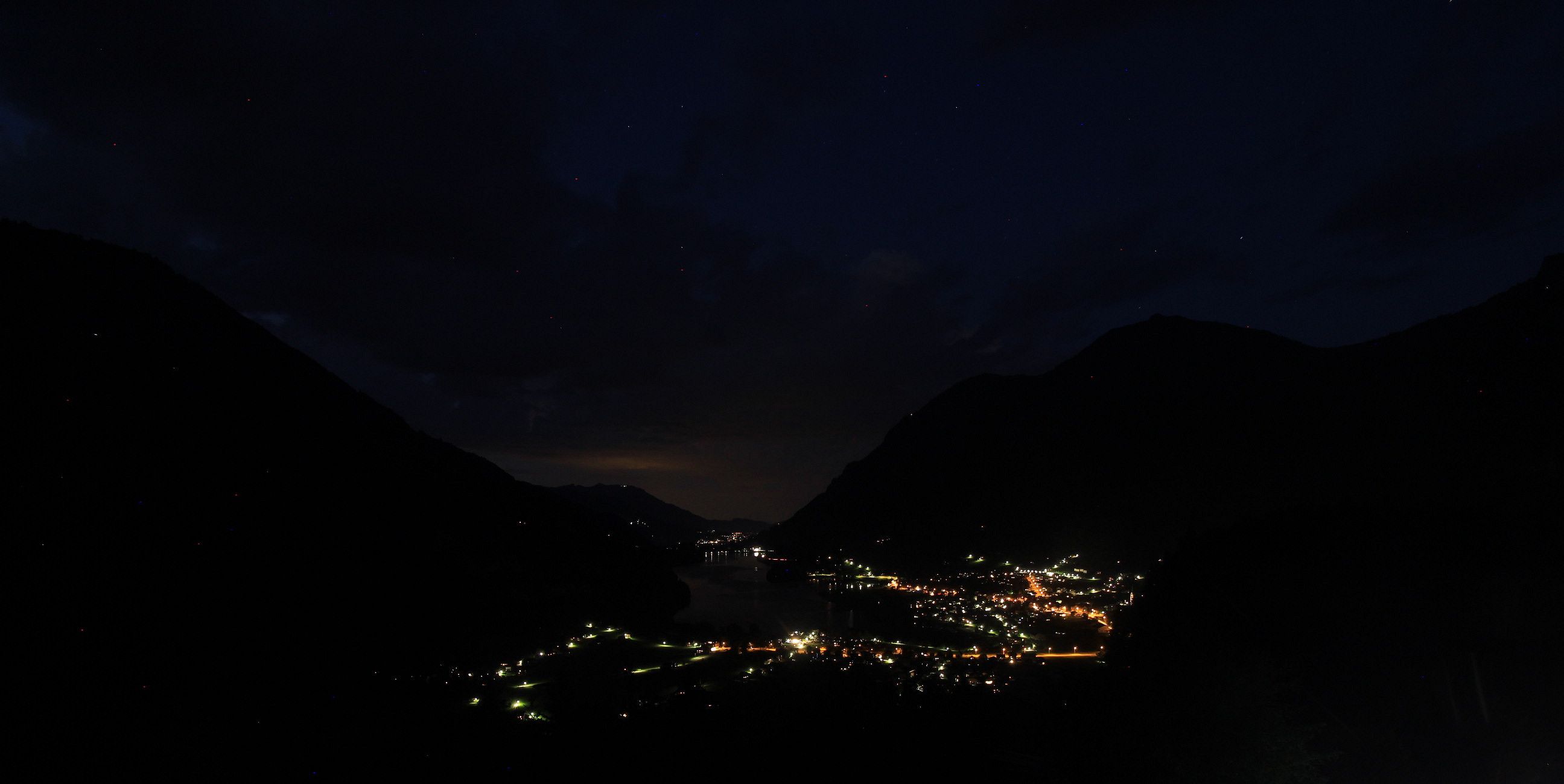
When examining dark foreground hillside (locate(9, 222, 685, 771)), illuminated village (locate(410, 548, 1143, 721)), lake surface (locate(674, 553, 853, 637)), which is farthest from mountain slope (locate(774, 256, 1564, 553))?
dark foreground hillside (locate(9, 222, 685, 771))

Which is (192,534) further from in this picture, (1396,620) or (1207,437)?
(1207,437)

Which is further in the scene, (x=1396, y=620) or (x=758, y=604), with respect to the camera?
(x=758, y=604)

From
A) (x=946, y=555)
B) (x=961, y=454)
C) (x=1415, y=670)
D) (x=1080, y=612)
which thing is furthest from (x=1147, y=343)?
(x=1415, y=670)

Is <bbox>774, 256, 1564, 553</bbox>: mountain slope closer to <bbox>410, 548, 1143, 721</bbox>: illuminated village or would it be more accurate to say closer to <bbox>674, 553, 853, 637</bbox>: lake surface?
<bbox>410, 548, 1143, 721</bbox>: illuminated village

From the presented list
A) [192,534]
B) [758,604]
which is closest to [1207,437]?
[758,604]

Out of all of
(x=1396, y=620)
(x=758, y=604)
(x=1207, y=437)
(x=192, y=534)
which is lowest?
(x=758, y=604)

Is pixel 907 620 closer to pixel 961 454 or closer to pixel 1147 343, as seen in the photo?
pixel 961 454

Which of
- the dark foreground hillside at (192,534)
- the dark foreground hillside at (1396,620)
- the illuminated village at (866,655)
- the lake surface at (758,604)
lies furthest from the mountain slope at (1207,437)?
the dark foreground hillside at (192,534)
